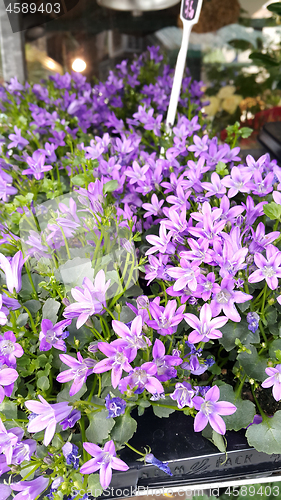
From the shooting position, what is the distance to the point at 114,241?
0.59 metres

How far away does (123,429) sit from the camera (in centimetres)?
46

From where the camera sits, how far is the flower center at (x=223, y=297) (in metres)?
0.46

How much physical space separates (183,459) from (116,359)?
0.63 ft

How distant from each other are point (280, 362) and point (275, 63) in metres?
1.16

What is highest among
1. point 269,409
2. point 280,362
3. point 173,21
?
point 173,21

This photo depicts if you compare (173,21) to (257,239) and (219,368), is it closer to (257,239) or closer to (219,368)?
(257,239)

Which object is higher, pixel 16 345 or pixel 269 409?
pixel 16 345

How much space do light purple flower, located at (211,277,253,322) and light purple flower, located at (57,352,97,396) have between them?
17 cm

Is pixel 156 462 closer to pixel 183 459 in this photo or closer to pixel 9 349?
pixel 183 459

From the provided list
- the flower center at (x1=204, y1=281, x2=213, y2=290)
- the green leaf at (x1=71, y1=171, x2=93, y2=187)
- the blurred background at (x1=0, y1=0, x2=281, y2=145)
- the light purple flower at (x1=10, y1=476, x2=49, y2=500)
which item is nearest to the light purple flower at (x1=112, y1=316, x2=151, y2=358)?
the flower center at (x1=204, y1=281, x2=213, y2=290)

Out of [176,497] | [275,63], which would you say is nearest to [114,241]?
[176,497]

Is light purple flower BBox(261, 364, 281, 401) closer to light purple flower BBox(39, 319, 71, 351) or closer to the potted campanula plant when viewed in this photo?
the potted campanula plant

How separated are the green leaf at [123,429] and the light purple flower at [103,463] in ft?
0.11

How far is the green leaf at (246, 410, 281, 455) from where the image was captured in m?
0.48
